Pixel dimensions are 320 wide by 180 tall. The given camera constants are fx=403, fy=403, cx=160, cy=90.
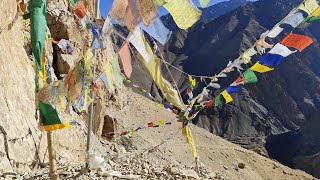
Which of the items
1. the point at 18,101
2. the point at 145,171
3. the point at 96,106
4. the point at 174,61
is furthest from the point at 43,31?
the point at 174,61

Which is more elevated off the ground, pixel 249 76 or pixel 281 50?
pixel 281 50

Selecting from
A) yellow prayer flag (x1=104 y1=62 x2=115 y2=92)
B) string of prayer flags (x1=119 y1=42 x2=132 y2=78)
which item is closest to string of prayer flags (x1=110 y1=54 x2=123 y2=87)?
yellow prayer flag (x1=104 y1=62 x2=115 y2=92)

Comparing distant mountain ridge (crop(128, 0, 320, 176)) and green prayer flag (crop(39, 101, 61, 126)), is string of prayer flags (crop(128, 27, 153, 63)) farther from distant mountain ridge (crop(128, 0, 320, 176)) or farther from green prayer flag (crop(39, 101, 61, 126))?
distant mountain ridge (crop(128, 0, 320, 176))

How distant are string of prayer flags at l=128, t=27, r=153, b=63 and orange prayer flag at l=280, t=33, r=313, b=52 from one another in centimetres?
255

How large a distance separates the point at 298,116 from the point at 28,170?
315 ft

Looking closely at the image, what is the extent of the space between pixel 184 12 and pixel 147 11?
534 mm

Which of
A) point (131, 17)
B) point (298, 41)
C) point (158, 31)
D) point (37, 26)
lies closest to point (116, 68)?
point (131, 17)

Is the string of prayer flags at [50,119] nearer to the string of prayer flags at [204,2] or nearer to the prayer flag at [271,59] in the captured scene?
the string of prayer flags at [204,2]

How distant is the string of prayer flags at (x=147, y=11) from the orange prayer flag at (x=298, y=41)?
2833 millimetres

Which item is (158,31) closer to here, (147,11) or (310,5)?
(147,11)

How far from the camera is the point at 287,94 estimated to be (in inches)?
4060

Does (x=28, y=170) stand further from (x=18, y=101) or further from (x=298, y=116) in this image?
(x=298, y=116)

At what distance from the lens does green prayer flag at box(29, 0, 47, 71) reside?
208 inches

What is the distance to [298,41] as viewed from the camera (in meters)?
6.89
